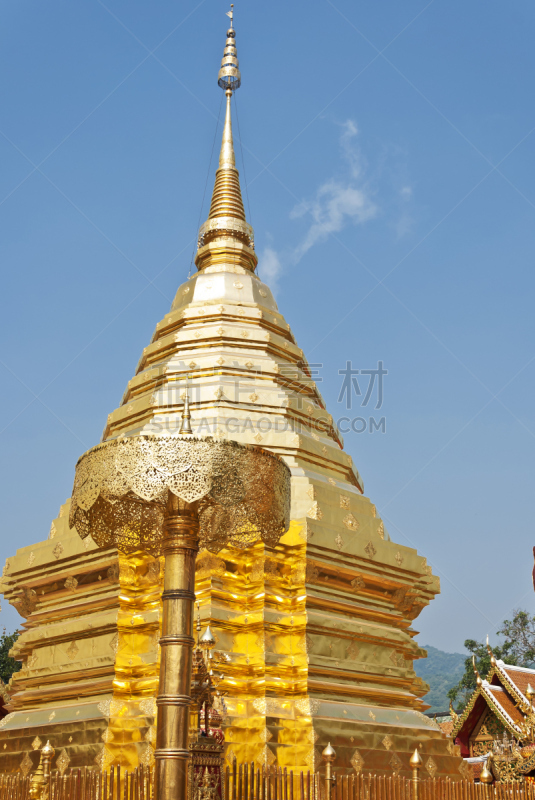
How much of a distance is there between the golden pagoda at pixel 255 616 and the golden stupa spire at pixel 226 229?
224 cm

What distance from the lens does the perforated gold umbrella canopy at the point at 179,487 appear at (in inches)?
264

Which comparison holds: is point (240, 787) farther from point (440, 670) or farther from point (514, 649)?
point (440, 670)

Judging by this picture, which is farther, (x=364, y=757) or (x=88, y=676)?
(x=88, y=676)

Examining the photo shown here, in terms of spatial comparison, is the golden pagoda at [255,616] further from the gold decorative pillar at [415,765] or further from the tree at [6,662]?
the tree at [6,662]

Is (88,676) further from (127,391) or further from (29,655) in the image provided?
(127,391)

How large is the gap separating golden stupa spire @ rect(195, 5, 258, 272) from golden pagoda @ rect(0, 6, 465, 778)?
2238 mm

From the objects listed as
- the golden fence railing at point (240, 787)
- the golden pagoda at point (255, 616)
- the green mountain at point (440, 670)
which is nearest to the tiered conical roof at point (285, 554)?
the golden pagoda at point (255, 616)

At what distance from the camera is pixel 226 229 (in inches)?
633

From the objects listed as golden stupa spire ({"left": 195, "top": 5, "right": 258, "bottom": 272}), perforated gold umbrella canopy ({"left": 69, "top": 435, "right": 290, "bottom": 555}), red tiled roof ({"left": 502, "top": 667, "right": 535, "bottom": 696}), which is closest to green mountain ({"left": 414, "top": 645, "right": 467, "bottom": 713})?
red tiled roof ({"left": 502, "top": 667, "right": 535, "bottom": 696})

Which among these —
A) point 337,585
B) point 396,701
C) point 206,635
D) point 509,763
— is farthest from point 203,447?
point 509,763

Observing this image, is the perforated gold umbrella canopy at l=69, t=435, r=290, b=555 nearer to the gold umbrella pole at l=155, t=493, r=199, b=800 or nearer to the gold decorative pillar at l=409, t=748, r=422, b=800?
the gold umbrella pole at l=155, t=493, r=199, b=800

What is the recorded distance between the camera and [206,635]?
8477 mm

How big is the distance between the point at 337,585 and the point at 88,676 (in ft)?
11.0

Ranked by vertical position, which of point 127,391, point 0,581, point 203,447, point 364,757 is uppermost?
point 127,391
